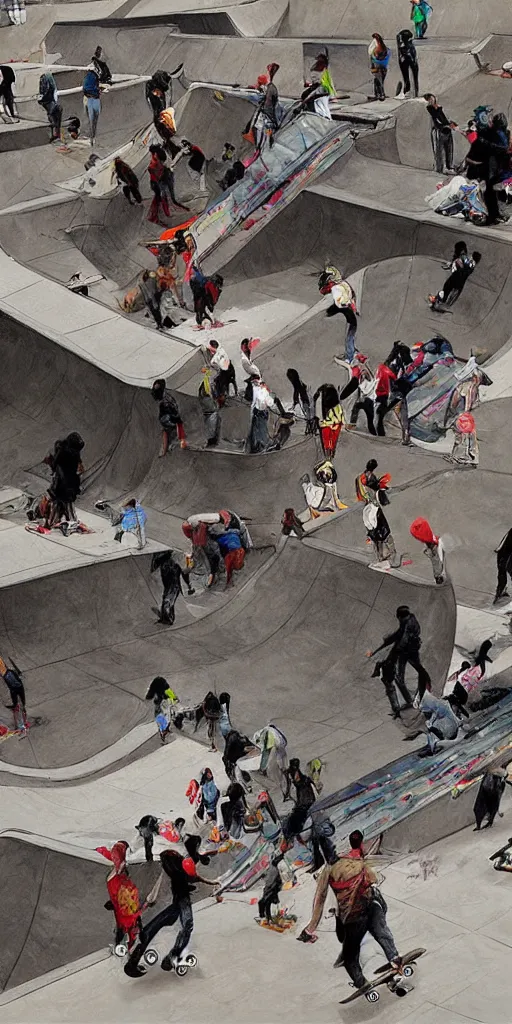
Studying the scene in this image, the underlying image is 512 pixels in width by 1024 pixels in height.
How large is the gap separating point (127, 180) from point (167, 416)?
797 centimetres

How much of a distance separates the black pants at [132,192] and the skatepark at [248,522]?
7.8 inches

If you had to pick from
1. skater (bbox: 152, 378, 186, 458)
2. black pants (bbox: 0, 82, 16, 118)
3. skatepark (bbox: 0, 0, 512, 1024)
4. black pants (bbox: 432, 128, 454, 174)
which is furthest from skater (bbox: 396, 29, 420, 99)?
skater (bbox: 152, 378, 186, 458)

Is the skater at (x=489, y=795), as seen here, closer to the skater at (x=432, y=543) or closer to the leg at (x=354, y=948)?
the leg at (x=354, y=948)

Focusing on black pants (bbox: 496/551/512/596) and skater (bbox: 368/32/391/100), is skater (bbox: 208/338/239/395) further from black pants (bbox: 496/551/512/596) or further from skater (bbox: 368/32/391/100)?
skater (bbox: 368/32/391/100)

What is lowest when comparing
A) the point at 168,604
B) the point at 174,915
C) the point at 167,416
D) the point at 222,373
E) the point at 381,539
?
the point at 168,604

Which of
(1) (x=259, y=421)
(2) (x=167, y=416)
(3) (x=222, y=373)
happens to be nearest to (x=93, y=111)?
(3) (x=222, y=373)

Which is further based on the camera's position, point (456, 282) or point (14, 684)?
point (456, 282)

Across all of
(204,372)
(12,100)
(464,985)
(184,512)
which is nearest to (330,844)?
(464,985)

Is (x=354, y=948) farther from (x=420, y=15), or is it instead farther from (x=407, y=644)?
(x=420, y=15)

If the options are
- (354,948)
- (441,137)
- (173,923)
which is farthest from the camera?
(441,137)

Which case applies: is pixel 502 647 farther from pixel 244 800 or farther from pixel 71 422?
pixel 71 422

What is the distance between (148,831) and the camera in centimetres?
2125

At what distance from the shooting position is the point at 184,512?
28.4 m

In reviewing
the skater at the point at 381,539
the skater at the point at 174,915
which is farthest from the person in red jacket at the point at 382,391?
the skater at the point at 174,915
